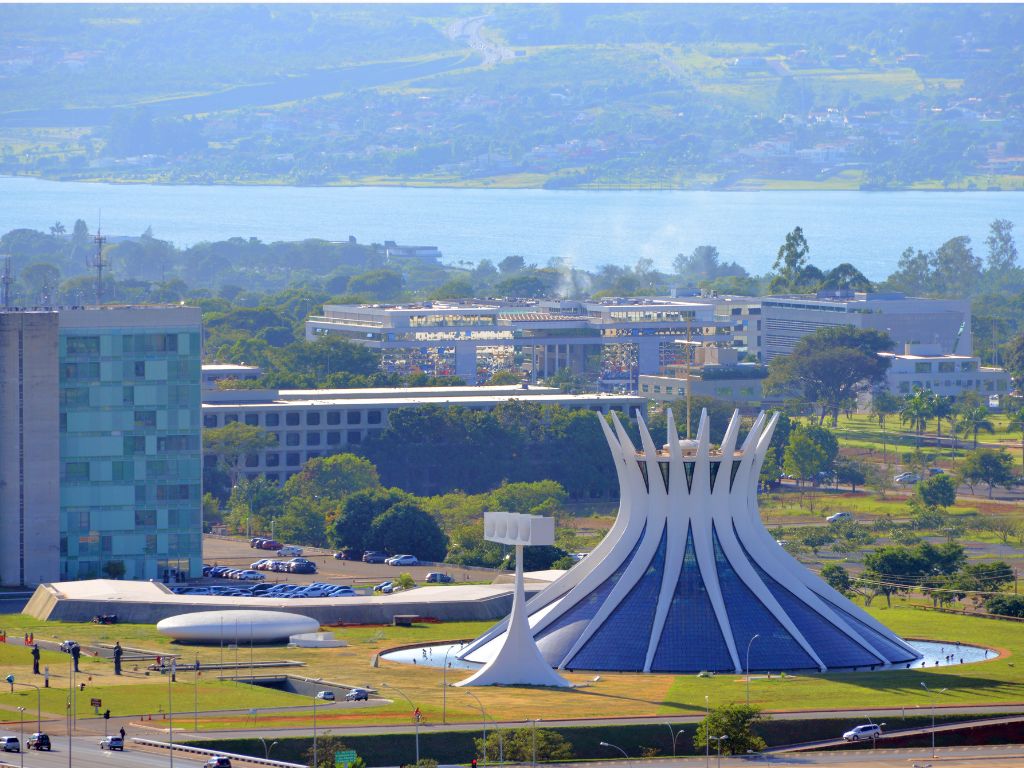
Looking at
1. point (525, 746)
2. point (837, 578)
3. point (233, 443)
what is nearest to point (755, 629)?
point (525, 746)

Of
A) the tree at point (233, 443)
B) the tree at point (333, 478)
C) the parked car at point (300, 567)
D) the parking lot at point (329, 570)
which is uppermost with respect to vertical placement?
the tree at point (233, 443)

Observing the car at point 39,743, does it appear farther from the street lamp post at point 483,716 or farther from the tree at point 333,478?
the tree at point 333,478

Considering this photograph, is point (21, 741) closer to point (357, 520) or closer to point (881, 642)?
point (881, 642)

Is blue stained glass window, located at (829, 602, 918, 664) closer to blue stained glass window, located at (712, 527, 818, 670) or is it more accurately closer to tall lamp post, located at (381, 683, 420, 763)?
blue stained glass window, located at (712, 527, 818, 670)

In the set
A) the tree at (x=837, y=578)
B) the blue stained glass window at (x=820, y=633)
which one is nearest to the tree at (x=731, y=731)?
the blue stained glass window at (x=820, y=633)

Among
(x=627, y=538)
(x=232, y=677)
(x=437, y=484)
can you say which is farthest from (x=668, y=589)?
(x=437, y=484)

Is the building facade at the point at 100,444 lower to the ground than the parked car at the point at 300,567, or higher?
higher
